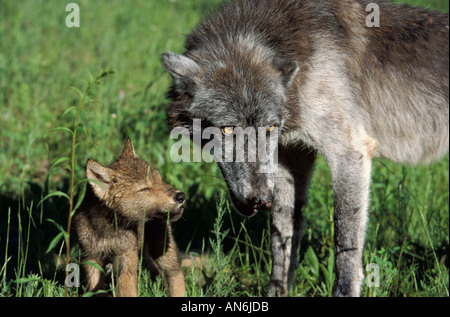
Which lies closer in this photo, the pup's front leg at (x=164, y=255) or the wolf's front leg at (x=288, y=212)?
the pup's front leg at (x=164, y=255)

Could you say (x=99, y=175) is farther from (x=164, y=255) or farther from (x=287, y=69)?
(x=287, y=69)

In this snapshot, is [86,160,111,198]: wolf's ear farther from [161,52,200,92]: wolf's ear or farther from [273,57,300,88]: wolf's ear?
[273,57,300,88]: wolf's ear

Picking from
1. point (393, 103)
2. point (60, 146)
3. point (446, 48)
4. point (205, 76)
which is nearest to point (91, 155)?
point (60, 146)

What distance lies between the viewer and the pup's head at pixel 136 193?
3131 millimetres

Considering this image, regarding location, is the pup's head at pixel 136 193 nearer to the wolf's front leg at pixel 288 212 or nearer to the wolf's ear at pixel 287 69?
the wolf's ear at pixel 287 69

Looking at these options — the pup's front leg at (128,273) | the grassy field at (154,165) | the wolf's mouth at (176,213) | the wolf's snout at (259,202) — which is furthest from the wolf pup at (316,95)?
the pup's front leg at (128,273)

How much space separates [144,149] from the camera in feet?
18.8

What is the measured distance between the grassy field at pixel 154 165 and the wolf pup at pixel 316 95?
9.9 inches

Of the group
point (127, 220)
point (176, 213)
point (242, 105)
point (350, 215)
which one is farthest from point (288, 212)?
point (127, 220)

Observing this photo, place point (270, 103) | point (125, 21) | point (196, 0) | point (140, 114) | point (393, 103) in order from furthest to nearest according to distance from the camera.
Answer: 1. point (196, 0)
2. point (125, 21)
3. point (140, 114)
4. point (393, 103)
5. point (270, 103)

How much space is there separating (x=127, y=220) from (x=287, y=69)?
138 cm

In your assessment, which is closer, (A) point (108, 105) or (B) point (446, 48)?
(B) point (446, 48)
